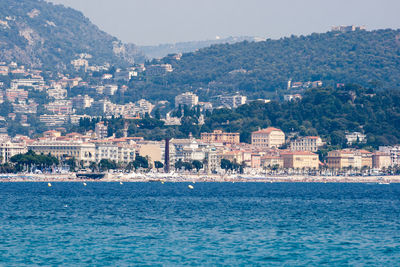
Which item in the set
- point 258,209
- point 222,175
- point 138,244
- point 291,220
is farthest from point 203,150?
point 138,244

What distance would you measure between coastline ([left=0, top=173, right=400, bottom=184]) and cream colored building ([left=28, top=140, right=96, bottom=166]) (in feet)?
78.1

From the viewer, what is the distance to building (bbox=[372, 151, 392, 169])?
192 m

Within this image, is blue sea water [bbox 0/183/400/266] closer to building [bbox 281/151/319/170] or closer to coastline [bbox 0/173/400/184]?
coastline [bbox 0/173/400/184]

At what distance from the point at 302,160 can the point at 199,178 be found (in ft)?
118

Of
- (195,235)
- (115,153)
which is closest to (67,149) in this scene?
(115,153)

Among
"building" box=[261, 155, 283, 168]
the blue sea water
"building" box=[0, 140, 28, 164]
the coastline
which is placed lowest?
the blue sea water

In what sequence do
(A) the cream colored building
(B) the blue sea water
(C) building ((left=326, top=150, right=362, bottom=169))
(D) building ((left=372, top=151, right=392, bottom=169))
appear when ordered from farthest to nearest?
(D) building ((left=372, top=151, right=392, bottom=169))
(C) building ((left=326, top=150, right=362, bottom=169))
(A) the cream colored building
(B) the blue sea water

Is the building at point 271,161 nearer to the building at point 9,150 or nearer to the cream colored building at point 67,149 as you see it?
the cream colored building at point 67,149

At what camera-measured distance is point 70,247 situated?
4359cm

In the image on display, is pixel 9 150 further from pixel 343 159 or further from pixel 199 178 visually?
pixel 343 159

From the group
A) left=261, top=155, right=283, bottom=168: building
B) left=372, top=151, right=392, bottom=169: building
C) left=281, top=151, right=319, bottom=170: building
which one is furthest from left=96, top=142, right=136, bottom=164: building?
left=372, top=151, right=392, bottom=169: building

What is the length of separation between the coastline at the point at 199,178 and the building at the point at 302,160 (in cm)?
1655

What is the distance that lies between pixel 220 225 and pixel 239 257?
1264 cm

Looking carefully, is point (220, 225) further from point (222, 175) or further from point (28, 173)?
point (222, 175)
